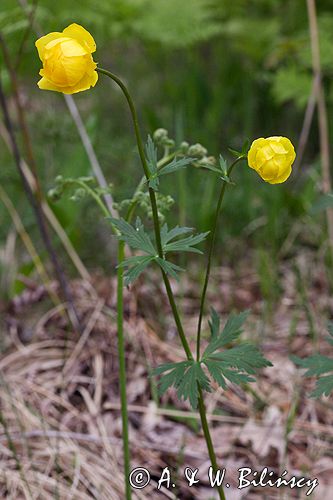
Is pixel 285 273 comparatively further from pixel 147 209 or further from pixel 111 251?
pixel 147 209

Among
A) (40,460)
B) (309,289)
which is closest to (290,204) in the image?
(309,289)

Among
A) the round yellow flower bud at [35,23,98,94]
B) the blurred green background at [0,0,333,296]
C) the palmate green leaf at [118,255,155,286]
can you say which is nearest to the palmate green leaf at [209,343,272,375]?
the palmate green leaf at [118,255,155,286]

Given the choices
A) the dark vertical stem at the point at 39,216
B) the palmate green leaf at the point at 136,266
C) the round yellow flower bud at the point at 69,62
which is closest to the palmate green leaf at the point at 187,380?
the palmate green leaf at the point at 136,266

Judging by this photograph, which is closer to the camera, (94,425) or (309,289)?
(94,425)

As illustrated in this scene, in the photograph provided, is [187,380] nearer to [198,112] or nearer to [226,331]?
[226,331]

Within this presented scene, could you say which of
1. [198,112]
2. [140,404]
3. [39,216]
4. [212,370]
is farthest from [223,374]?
[198,112]

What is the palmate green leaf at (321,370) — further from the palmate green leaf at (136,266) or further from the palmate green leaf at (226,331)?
the palmate green leaf at (136,266)
